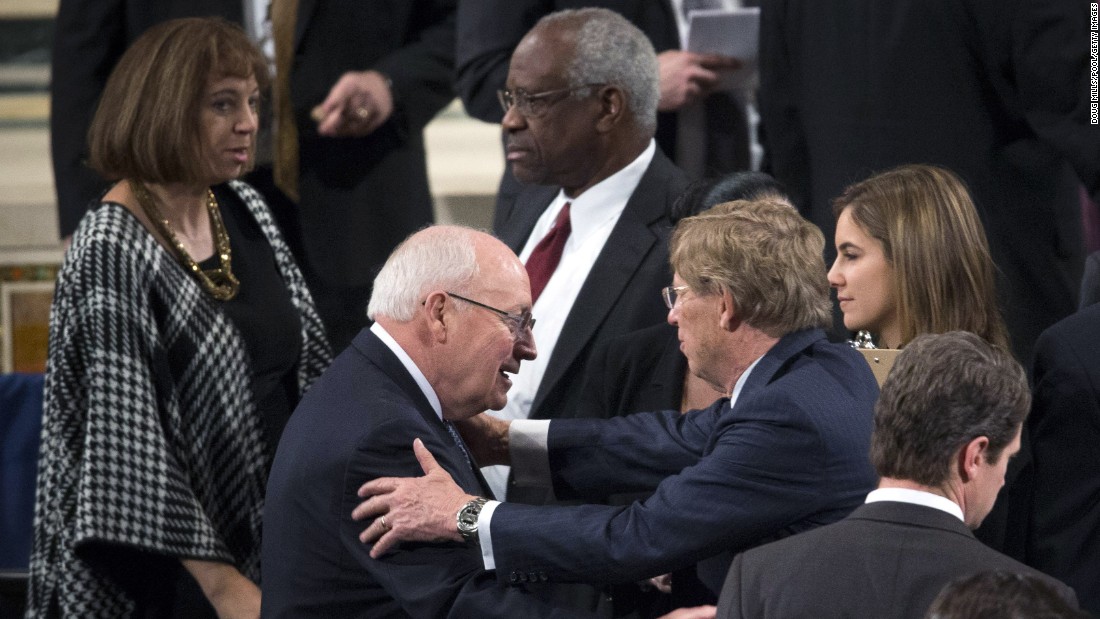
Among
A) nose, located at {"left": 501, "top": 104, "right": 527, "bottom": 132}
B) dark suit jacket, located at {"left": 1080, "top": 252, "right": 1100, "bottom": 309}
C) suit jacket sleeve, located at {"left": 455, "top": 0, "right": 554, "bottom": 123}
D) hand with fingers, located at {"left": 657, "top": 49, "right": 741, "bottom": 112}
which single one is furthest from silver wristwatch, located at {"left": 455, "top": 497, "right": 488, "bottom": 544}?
suit jacket sleeve, located at {"left": 455, "top": 0, "right": 554, "bottom": 123}

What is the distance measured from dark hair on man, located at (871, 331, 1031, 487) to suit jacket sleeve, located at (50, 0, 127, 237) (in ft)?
11.1

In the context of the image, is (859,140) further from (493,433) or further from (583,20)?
(493,433)

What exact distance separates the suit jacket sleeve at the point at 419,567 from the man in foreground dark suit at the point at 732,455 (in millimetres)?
32

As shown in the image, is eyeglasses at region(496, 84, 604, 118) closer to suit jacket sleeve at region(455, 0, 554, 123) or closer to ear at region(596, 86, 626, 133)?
ear at region(596, 86, 626, 133)

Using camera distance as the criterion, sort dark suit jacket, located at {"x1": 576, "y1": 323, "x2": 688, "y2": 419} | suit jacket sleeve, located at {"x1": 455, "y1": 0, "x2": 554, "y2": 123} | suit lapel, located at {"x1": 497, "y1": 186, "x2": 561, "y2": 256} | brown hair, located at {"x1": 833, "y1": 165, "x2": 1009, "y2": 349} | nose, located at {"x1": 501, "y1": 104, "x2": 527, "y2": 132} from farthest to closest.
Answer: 1. suit jacket sleeve, located at {"x1": 455, "y1": 0, "x2": 554, "y2": 123}
2. suit lapel, located at {"x1": 497, "y1": 186, "x2": 561, "y2": 256}
3. nose, located at {"x1": 501, "y1": 104, "x2": 527, "y2": 132}
4. dark suit jacket, located at {"x1": 576, "y1": 323, "x2": 688, "y2": 419}
5. brown hair, located at {"x1": 833, "y1": 165, "x2": 1009, "y2": 349}

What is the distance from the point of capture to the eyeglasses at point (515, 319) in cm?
314

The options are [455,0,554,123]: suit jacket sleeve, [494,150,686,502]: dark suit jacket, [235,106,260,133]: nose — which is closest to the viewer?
[494,150,686,502]: dark suit jacket

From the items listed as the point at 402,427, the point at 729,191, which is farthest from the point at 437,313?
the point at 729,191

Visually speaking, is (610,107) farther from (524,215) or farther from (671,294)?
(671,294)

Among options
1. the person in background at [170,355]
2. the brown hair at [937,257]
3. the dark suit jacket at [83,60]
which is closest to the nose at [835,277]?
the brown hair at [937,257]

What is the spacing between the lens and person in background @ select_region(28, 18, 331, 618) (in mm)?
3707

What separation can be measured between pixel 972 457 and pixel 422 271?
1.14m

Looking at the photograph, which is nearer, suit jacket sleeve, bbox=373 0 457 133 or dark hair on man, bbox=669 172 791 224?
dark hair on man, bbox=669 172 791 224

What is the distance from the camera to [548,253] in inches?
167
